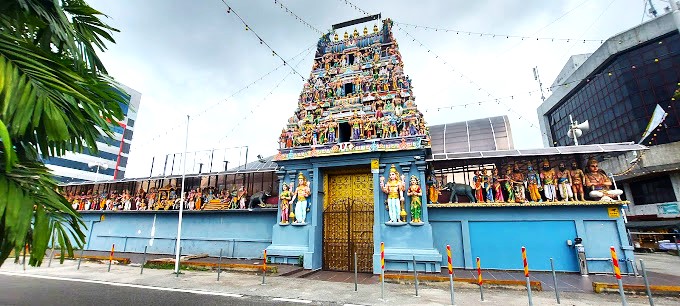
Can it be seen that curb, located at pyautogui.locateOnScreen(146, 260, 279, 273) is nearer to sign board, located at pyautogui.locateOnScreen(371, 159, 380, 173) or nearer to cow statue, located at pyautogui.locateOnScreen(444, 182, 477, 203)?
sign board, located at pyautogui.locateOnScreen(371, 159, 380, 173)

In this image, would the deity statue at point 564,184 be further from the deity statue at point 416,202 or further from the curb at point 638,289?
the deity statue at point 416,202

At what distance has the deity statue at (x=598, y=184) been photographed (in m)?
11.3

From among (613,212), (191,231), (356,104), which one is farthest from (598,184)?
(191,231)

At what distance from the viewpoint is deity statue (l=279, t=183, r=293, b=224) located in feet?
43.6

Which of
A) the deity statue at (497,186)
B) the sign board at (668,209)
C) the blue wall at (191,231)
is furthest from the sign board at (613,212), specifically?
the sign board at (668,209)

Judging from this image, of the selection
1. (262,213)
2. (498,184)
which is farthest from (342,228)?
(498,184)

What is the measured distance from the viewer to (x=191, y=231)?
16.5m

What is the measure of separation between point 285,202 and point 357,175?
11.3 feet

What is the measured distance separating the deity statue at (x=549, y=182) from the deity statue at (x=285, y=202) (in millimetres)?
10530

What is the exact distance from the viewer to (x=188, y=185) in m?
18.8

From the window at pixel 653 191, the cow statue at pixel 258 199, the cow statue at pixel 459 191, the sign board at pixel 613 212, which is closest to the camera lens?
the sign board at pixel 613 212

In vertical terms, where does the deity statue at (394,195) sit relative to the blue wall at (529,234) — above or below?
above

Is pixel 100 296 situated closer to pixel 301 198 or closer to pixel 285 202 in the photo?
pixel 285 202

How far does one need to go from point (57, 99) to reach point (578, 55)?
49079 millimetres
